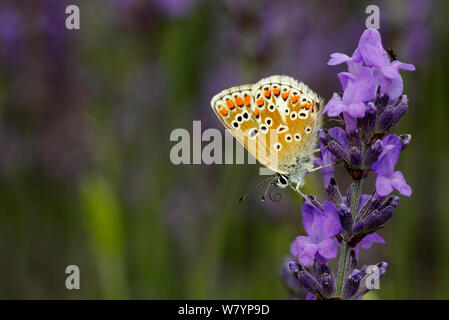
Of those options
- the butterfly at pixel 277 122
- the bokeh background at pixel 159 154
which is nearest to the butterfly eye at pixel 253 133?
the butterfly at pixel 277 122

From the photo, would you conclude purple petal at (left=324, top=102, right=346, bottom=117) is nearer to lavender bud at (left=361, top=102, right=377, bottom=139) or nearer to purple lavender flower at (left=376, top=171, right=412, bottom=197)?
lavender bud at (left=361, top=102, right=377, bottom=139)

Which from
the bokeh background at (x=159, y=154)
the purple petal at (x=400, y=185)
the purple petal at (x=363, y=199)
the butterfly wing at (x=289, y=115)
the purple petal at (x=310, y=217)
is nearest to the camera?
the purple petal at (x=400, y=185)

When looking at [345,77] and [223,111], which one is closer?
[345,77]

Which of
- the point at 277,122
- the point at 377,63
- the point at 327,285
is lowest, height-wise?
the point at 327,285

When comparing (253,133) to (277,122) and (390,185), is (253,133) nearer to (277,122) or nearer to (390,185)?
(277,122)

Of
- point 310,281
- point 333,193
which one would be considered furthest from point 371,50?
point 310,281

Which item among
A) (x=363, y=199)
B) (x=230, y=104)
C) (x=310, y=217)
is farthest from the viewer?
(x=230, y=104)

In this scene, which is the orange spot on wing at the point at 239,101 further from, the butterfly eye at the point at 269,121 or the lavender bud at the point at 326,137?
the lavender bud at the point at 326,137
